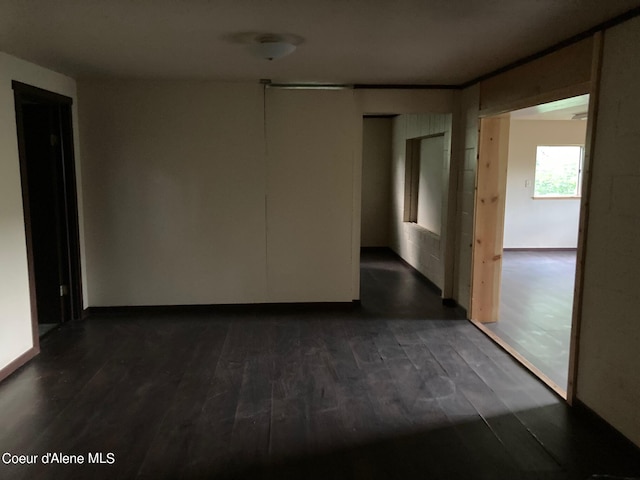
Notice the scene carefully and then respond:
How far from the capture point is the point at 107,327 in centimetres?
449

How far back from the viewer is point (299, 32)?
2.91 meters

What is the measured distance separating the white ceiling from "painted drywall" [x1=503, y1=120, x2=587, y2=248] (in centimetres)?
501

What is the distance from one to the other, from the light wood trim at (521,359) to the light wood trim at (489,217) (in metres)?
0.26

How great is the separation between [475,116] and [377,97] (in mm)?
980

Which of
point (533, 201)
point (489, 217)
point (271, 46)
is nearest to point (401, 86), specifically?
point (489, 217)

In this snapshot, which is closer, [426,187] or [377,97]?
[377,97]

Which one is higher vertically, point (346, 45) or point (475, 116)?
point (346, 45)

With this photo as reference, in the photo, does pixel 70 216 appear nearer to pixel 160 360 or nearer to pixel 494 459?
pixel 160 360

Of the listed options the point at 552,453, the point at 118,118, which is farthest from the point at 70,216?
the point at 552,453

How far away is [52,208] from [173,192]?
3.56 feet

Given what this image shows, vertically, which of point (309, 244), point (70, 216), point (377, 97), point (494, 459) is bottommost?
point (494, 459)

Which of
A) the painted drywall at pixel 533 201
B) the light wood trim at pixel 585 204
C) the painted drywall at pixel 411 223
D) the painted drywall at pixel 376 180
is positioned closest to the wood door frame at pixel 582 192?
the light wood trim at pixel 585 204

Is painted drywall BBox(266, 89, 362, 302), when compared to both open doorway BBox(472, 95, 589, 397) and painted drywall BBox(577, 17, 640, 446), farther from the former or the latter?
painted drywall BBox(577, 17, 640, 446)

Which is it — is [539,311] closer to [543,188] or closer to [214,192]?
[214,192]
